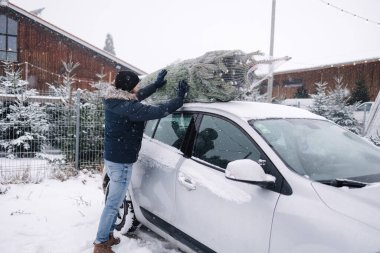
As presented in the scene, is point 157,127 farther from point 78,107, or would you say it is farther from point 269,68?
point 78,107

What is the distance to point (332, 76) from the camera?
2642 centimetres

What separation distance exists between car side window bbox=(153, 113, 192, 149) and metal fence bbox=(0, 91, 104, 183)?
12.3 feet

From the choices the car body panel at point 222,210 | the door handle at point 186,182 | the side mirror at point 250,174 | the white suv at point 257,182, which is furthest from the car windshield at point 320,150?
the door handle at point 186,182

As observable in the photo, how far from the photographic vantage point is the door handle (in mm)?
2955

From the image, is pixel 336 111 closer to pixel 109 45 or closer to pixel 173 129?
pixel 173 129

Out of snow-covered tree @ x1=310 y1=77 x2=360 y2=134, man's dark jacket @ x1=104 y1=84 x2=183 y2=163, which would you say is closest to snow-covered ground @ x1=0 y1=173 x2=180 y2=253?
man's dark jacket @ x1=104 y1=84 x2=183 y2=163

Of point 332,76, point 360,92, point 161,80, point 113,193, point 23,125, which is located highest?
point 332,76

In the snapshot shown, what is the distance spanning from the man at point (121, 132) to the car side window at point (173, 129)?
0.80 ft

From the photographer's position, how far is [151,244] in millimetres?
3773

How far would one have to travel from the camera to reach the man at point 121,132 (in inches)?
128

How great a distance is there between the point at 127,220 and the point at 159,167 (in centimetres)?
101

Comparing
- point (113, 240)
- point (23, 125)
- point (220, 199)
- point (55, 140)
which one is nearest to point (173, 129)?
point (220, 199)

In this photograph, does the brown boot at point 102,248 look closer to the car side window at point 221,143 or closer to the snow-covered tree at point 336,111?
the car side window at point 221,143

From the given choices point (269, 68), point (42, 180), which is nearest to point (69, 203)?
point (42, 180)
